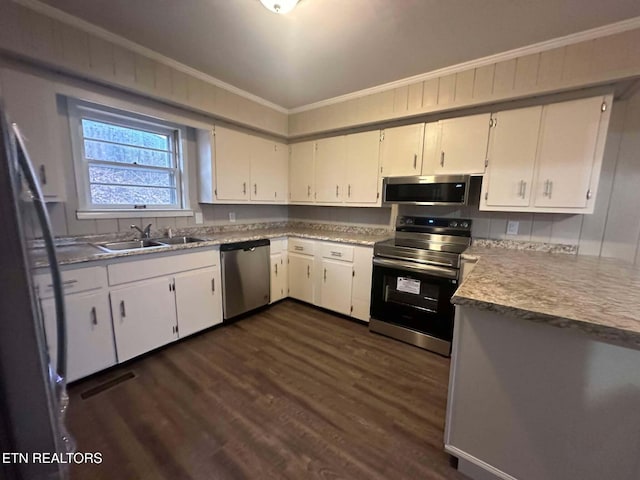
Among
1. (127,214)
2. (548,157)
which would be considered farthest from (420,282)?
(127,214)

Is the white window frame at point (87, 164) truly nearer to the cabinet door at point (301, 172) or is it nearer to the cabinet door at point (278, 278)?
the cabinet door at point (278, 278)

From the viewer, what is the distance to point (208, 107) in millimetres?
2668

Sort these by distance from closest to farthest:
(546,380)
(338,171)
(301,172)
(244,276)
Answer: (546,380), (244,276), (338,171), (301,172)

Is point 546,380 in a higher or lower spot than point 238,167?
lower

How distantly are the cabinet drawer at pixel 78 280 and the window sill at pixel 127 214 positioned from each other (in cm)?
68

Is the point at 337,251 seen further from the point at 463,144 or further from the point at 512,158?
the point at 512,158

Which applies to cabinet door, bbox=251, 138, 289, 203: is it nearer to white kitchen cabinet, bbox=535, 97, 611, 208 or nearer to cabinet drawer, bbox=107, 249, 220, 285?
cabinet drawer, bbox=107, 249, 220, 285

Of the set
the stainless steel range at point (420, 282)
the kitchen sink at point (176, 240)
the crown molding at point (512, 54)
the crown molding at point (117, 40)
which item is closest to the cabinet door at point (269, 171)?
the crown molding at point (117, 40)

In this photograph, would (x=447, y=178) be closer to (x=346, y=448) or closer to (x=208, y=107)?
(x=346, y=448)

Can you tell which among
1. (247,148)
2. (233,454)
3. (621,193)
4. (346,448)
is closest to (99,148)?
(247,148)

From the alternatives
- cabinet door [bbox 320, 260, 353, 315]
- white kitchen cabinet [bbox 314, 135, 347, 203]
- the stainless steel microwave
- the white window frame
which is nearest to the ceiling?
the white window frame

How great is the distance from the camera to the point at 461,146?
2432mm

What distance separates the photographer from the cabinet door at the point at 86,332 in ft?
5.87

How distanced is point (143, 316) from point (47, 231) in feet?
5.82
